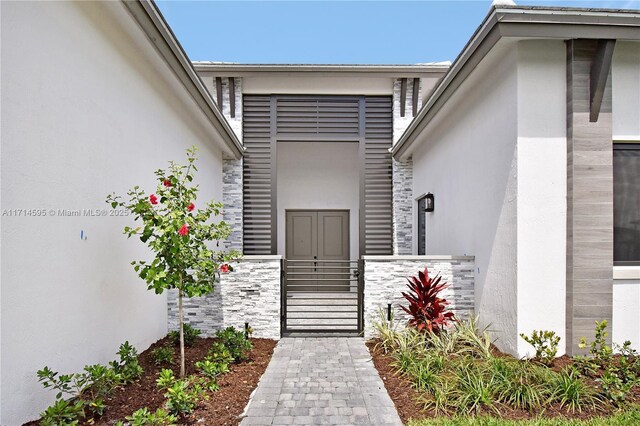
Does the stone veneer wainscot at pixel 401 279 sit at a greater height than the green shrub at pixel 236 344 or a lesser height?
greater

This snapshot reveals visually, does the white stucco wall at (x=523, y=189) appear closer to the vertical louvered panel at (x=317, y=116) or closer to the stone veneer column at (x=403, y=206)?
the stone veneer column at (x=403, y=206)

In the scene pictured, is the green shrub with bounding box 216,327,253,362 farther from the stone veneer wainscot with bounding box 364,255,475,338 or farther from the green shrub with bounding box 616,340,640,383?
the green shrub with bounding box 616,340,640,383

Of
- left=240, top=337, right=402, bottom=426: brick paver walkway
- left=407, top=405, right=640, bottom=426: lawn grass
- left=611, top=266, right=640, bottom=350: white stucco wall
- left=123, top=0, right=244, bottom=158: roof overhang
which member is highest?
left=123, top=0, right=244, bottom=158: roof overhang

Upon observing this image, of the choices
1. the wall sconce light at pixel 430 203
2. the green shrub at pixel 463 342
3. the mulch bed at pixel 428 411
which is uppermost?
the wall sconce light at pixel 430 203

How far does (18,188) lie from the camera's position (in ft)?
8.98

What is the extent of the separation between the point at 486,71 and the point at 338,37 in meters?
8.71

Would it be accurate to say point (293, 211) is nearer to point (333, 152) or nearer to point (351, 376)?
point (333, 152)

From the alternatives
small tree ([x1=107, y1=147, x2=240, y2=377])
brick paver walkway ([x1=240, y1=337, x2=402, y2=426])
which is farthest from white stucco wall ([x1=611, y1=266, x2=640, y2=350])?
small tree ([x1=107, y1=147, x2=240, y2=377])

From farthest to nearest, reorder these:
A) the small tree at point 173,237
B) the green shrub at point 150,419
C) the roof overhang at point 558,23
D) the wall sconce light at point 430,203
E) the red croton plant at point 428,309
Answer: the wall sconce light at point 430,203, the red croton plant at point 428,309, the roof overhang at point 558,23, the small tree at point 173,237, the green shrub at point 150,419

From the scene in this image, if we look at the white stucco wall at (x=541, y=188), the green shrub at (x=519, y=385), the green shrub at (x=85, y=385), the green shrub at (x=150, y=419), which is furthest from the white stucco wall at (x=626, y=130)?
the green shrub at (x=85, y=385)

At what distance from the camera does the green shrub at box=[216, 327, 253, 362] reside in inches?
194

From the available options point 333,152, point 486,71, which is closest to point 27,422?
point 486,71

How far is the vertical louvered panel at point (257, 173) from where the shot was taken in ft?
32.2

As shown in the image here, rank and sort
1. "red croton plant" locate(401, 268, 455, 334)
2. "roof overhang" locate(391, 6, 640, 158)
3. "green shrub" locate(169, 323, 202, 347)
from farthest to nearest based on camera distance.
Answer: "green shrub" locate(169, 323, 202, 347) → "red croton plant" locate(401, 268, 455, 334) → "roof overhang" locate(391, 6, 640, 158)
